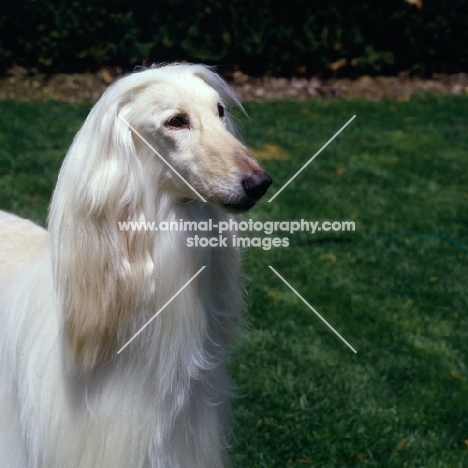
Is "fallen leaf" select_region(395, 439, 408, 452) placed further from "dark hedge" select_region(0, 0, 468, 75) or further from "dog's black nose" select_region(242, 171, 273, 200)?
"dark hedge" select_region(0, 0, 468, 75)

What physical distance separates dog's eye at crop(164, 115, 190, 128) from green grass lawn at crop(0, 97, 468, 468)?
798 millimetres

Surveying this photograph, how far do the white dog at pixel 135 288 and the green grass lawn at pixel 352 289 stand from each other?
78 centimetres

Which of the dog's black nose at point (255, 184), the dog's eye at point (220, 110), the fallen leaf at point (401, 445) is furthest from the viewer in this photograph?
the fallen leaf at point (401, 445)

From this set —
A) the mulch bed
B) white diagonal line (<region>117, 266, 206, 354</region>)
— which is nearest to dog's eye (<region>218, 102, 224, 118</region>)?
white diagonal line (<region>117, 266, 206, 354</region>)

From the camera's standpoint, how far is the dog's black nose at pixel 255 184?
7.43 feet

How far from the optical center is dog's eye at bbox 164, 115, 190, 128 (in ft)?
7.81

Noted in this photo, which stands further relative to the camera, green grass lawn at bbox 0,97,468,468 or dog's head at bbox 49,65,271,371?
green grass lawn at bbox 0,97,468,468

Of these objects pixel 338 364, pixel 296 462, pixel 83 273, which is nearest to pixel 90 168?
pixel 83 273

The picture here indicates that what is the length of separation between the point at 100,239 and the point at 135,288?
17 centimetres

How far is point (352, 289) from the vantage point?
5.34 meters

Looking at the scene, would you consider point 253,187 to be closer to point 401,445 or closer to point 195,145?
point 195,145

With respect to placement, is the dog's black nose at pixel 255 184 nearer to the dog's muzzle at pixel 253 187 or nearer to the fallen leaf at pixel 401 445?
the dog's muzzle at pixel 253 187

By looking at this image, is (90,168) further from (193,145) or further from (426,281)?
(426,281)

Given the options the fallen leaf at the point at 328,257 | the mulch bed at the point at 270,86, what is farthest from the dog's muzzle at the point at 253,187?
the mulch bed at the point at 270,86
